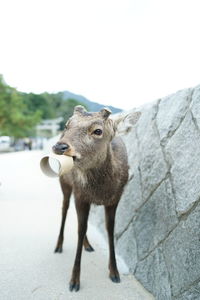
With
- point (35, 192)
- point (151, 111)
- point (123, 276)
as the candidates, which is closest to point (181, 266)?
point (123, 276)

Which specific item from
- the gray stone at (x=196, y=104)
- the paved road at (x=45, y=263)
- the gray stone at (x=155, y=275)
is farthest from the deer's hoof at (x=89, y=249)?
the gray stone at (x=196, y=104)

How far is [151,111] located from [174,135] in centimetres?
76

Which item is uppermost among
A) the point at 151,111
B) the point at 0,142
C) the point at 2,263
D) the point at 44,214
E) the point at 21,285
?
the point at 151,111

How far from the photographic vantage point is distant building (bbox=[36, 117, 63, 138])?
3512 cm

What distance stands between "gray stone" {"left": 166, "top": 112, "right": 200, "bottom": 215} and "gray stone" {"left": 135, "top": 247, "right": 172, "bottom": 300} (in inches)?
20.1

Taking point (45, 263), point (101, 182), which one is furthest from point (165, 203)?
point (45, 263)

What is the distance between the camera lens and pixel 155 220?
249cm

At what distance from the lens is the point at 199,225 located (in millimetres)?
1831

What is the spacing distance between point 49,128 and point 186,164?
1394 inches

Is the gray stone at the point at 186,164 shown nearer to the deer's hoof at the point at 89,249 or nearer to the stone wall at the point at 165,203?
the stone wall at the point at 165,203

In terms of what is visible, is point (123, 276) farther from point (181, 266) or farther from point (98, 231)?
point (98, 231)

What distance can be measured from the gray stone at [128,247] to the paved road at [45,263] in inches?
3.7

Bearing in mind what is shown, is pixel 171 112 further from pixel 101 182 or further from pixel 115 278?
pixel 115 278

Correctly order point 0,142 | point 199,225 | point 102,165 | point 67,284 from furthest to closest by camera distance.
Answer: point 0,142, point 67,284, point 102,165, point 199,225
